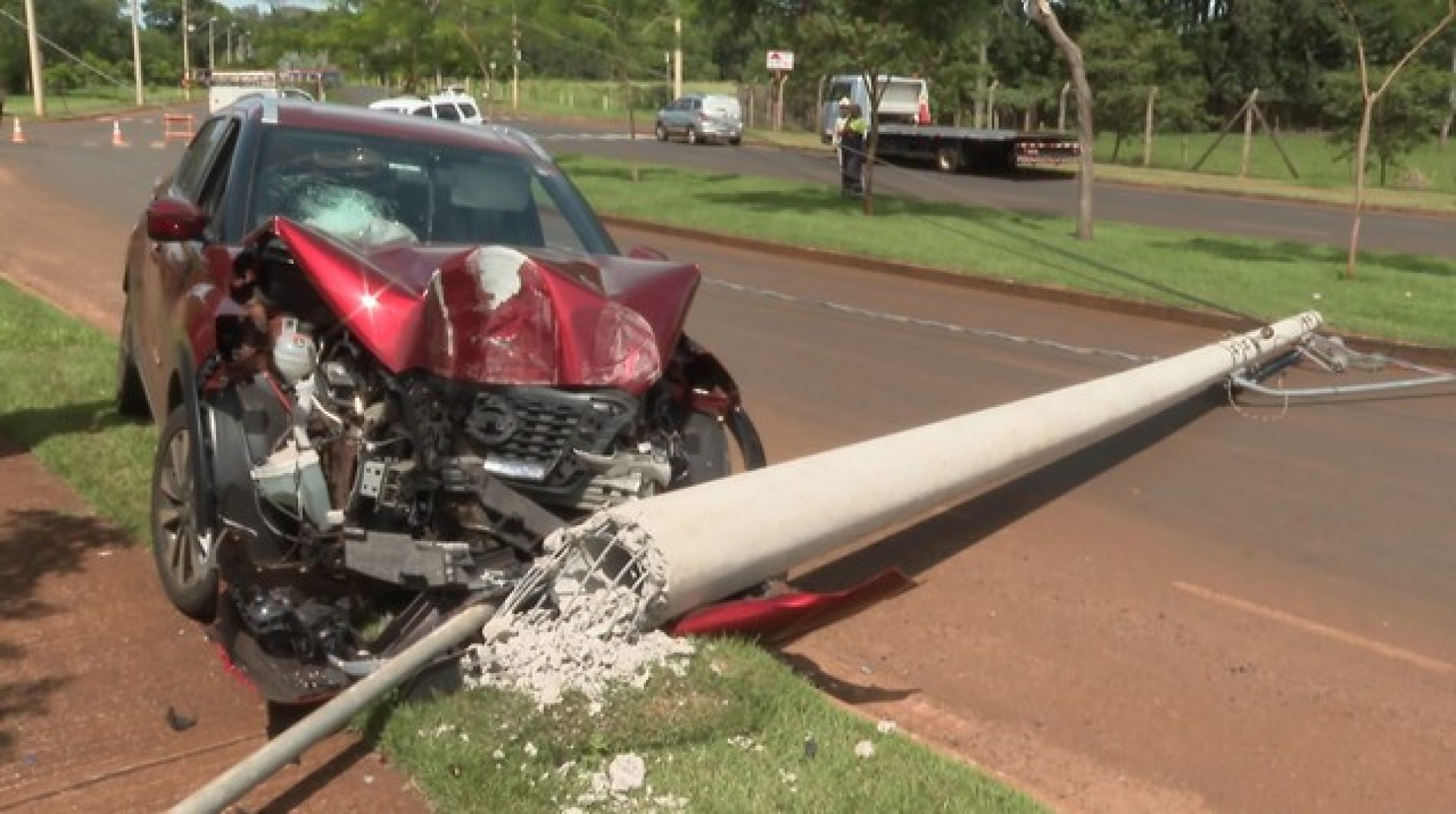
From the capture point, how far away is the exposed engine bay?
166 inches

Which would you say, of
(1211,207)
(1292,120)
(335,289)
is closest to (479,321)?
(335,289)

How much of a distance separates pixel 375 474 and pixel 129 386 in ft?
12.6

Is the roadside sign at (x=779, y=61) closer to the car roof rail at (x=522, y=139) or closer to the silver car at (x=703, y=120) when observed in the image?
the silver car at (x=703, y=120)

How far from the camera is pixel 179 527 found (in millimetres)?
5191

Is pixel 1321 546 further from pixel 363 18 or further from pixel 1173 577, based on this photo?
pixel 363 18

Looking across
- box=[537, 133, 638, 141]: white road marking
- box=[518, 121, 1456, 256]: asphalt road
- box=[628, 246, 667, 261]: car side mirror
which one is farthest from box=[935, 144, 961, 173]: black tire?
box=[628, 246, 667, 261]: car side mirror

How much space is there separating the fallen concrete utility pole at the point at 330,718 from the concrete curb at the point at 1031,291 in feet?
33.3

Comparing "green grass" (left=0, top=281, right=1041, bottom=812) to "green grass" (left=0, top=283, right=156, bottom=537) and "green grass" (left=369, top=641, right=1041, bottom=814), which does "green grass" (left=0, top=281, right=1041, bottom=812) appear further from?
"green grass" (left=0, top=283, right=156, bottom=537)

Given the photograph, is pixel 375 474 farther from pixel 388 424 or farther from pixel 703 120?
pixel 703 120

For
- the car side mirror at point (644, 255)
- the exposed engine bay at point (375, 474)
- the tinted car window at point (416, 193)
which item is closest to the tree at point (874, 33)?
the tinted car window at point (416, 193)

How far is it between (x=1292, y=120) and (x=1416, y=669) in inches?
2768

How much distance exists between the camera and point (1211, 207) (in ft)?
93.9

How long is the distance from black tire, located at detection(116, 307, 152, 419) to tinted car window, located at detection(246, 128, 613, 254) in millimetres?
1865

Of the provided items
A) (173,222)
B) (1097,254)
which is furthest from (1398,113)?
(173,222)
